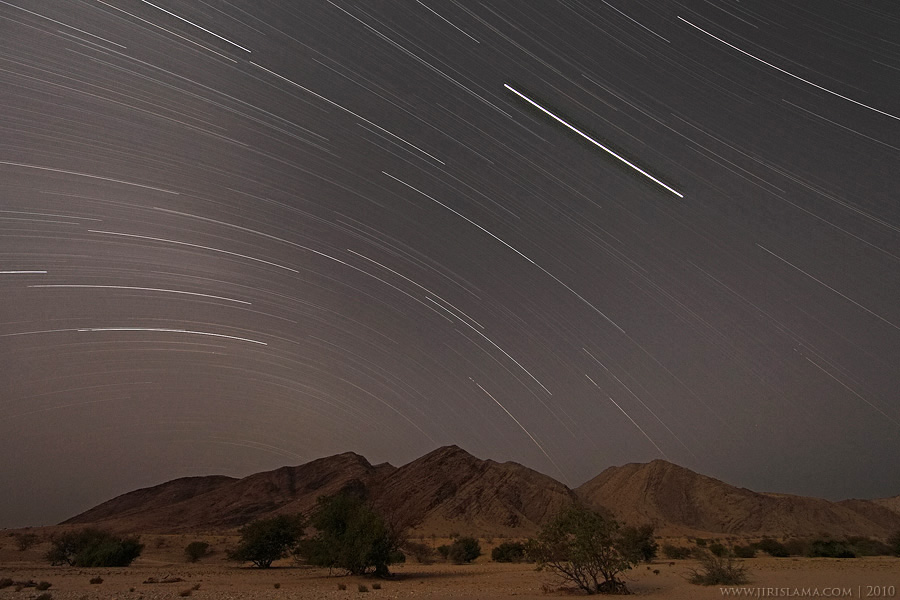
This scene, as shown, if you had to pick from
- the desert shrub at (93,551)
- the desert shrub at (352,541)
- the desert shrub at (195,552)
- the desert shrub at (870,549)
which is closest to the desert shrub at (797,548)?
the desert shrub at (870,549)

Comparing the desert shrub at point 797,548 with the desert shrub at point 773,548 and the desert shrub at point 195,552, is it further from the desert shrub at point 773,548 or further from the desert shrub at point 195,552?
the desert shrub at point 195,552

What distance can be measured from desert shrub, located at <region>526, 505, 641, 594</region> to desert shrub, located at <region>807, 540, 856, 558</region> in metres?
34.2

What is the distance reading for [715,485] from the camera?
459ft

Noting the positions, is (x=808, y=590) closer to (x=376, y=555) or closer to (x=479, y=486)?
(x=376, y=555)

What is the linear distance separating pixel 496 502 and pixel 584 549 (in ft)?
339

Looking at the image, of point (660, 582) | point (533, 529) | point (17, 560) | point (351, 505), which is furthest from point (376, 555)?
point (533, 529)

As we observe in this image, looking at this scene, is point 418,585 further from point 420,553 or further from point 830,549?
point 830,549

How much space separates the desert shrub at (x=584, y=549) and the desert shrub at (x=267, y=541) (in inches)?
1053

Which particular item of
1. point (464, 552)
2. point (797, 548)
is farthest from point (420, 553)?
point (797, 548)

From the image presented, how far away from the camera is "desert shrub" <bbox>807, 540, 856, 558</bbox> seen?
1916 inches

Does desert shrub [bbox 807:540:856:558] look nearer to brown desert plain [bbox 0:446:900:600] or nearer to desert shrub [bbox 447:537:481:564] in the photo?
brown desert plain [bbox 0:446:900:600]

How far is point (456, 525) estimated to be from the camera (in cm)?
11169

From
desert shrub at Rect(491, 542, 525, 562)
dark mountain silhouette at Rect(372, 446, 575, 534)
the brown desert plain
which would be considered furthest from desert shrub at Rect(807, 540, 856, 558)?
dark mountain silhouette at Rect(372, 446, 575, 534)

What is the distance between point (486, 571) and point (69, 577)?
1056 inches
